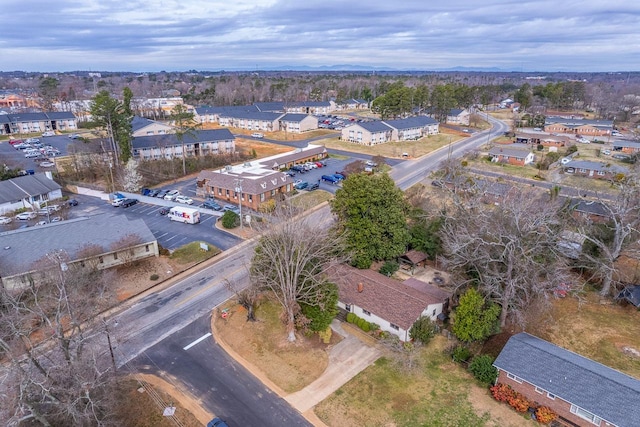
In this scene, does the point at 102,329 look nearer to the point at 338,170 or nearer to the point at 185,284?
the point at 185,284

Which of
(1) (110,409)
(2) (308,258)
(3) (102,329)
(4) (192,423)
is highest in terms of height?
(2) (308,258)

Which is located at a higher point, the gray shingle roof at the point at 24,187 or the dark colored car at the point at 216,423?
the gray shingle roof at the point at 24,187

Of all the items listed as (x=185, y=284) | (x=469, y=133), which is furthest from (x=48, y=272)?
(x=469, y=133)

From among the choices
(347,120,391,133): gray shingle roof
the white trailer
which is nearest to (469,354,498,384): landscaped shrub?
the white trailer

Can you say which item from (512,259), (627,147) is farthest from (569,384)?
(627,147)

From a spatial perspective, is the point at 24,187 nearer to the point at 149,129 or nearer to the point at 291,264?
the point at 149,129

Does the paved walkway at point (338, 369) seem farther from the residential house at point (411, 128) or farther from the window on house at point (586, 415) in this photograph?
the residential house at point (411, 128)

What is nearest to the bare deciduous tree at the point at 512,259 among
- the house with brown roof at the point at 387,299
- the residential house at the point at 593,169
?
the house with brown roof at the point at 387,299
